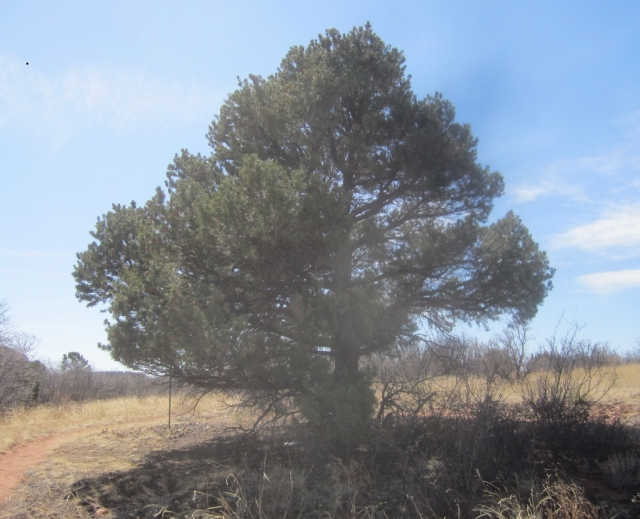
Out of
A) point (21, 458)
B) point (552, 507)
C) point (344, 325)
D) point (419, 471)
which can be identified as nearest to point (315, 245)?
point (344, 325)

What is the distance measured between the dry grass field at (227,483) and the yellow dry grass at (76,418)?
2.07 metres

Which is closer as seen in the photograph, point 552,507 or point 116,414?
point 552,507

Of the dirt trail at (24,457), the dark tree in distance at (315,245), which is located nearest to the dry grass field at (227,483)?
the dirt trail at (24,457)

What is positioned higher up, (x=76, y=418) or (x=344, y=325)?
(x=344, y=325)

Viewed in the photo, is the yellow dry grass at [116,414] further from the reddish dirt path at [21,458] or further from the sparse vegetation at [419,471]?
the sparse vegetation at [419,471]

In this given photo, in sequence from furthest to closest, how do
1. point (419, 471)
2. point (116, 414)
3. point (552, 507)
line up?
point (116, 414), point (419, 471), point (552, 507)

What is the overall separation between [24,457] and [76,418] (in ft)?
25.1

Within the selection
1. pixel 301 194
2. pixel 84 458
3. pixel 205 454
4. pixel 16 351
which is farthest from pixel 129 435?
pixel 16 351

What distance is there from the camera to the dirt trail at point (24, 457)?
845cm

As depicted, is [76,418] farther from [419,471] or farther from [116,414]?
[419,471]

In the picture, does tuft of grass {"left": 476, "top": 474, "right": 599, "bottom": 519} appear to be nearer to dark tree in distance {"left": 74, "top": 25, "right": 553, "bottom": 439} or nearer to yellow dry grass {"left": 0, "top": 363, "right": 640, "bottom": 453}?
dark tree in distance {"left": 74, "top": 25, "right": 553, "bottom": 439}

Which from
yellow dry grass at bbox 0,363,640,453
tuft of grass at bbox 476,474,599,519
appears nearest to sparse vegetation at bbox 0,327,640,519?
tuft of grass at bbox 476,474,599,519

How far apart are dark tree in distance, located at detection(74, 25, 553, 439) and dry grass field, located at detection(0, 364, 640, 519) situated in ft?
3.34

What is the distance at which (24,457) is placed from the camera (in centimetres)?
1104
